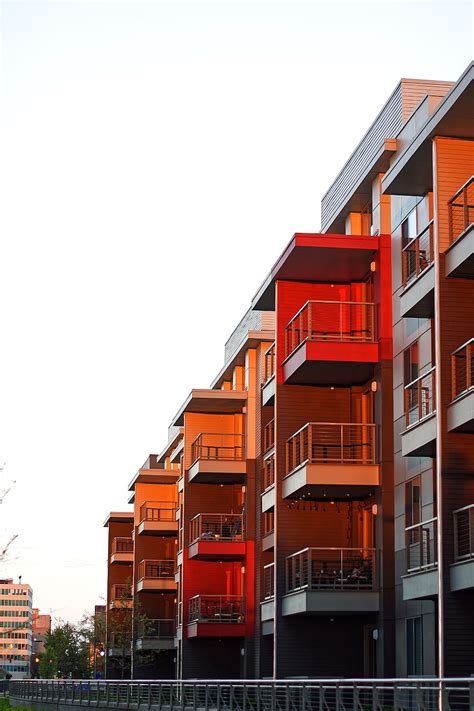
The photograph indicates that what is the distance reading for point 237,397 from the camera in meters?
50.7

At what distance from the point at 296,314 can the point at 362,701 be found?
14.8 meters

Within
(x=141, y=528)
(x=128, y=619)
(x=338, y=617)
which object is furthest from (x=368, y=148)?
(x=128, y=619)

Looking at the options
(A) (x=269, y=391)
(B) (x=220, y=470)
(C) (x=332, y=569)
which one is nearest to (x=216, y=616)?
(B) (x=220, y=470)

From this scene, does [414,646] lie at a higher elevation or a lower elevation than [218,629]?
lower

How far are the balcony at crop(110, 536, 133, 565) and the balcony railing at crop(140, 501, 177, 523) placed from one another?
811 cm

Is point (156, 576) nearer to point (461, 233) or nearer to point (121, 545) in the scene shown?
point (121, 545)

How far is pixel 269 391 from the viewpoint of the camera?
125 feet

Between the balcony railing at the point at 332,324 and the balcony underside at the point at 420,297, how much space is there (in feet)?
15.7

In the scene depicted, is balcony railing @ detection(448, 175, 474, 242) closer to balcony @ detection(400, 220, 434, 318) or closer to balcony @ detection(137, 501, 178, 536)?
balcony @ detection(400, 220, 434, 318)

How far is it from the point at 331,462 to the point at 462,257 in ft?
30.8

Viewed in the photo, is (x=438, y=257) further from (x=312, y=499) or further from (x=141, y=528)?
(x=141, y=528)

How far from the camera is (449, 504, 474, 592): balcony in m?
23.4

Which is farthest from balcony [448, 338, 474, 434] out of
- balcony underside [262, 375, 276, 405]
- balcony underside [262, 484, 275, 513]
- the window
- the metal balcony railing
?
the metal balcony railing

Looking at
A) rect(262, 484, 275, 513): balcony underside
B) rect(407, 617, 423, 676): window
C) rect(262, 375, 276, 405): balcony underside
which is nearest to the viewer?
rect(407, 617, 423, 676): window
